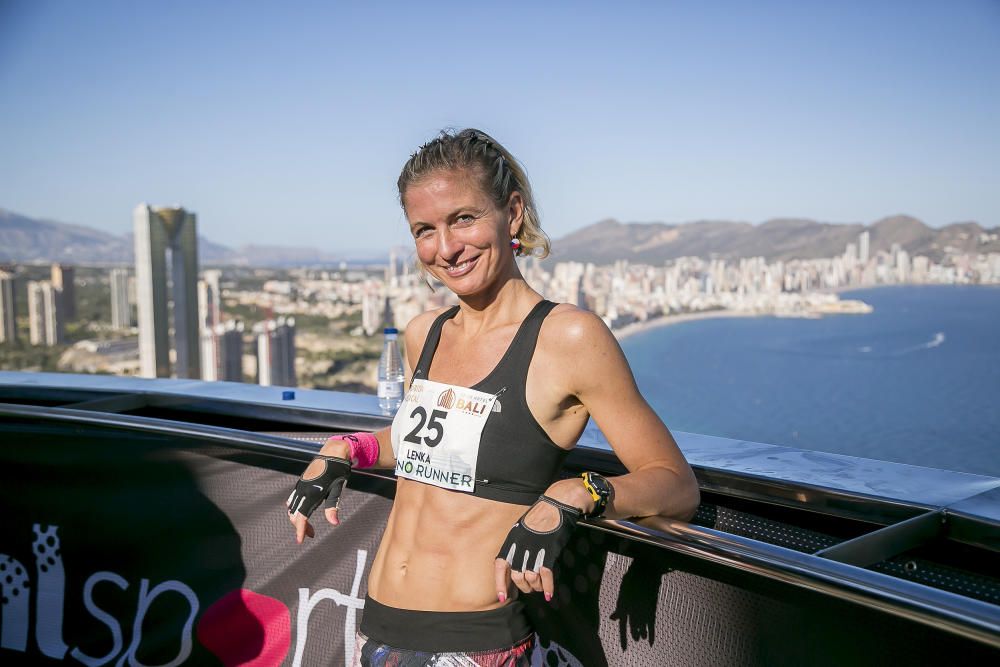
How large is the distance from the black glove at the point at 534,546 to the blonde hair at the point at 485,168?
22.0 inches

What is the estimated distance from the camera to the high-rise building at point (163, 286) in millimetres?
28734

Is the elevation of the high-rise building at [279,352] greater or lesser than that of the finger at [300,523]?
lesser

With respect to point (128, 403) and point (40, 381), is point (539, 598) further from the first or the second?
point (40, 381)

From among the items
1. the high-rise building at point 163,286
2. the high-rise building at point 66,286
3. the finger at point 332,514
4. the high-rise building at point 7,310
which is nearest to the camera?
the finger at point 332,514

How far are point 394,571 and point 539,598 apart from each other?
0.40 metres

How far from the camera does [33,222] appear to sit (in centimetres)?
4925

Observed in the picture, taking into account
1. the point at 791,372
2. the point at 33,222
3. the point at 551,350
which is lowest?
the point at 791,372

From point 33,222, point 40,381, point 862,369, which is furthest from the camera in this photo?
point 33,222

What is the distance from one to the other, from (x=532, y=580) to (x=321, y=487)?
0.58 metres

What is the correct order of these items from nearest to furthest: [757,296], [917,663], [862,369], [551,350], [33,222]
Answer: [917,663] < [551,350] < [862,369] < [757,296] < [33,222]

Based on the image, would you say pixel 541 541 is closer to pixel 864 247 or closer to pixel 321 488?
pixel 321 488

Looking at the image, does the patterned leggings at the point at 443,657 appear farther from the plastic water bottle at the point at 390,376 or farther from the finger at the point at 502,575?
the plastic water bottle at the point at 390,376

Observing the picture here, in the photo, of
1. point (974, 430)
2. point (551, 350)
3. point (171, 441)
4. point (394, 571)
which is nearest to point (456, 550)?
point (394, 571)

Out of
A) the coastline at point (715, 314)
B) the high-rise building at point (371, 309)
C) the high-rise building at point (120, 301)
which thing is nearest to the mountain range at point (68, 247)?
the high-rise building at point (120, 301)
